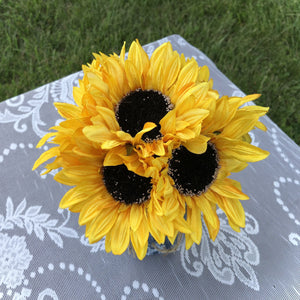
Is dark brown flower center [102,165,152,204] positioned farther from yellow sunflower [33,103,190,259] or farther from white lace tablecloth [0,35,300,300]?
white lace tablecloth [0,35,300,300]

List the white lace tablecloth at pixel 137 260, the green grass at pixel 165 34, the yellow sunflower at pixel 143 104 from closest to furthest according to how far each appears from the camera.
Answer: the yellow sunflower at pixel 143 104 → the white lace tablecloth at pixel 137 260 → the green grass at pixel 165 34

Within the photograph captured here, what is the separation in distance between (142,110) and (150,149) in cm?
7

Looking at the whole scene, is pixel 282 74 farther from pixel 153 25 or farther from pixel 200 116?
pixel 200 116

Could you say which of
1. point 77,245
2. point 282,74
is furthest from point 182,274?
point 282,74

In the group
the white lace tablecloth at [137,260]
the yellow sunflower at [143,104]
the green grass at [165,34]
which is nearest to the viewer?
the yellow sunflower at [143,104]

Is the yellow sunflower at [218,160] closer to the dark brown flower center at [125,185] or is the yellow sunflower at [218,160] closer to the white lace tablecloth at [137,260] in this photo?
the dark brown flower center at [125,185]

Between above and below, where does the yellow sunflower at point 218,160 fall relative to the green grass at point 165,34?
above

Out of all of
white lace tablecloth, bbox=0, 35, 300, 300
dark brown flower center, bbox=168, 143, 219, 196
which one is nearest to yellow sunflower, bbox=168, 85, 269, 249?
dark brown flower center, bbox=168, 143, 219, 196

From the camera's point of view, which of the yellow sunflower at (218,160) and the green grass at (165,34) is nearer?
the yellow sunflower at (218,160)

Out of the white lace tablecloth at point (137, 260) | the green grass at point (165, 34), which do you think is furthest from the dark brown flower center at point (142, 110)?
the green grass at point (165, 34)

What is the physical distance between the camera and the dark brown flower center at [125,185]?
40 centimetres

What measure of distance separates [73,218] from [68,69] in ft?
3.06

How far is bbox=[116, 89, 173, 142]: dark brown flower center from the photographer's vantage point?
1.25 ft

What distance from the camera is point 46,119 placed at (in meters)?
0.83
